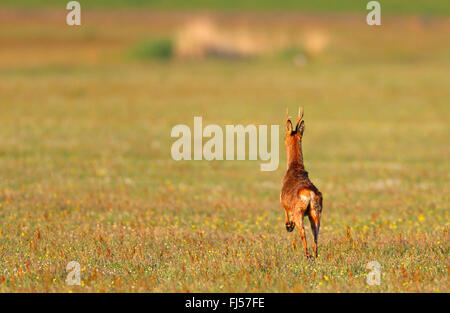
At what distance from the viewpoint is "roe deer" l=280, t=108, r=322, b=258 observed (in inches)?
395

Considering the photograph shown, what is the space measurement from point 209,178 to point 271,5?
250 ft

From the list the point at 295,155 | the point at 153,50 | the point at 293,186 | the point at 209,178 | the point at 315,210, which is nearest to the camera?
the point at 315,210

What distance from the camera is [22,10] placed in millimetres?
81625

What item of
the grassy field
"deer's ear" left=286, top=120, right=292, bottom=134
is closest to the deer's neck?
"deer's ear" left=286, top=120, right=292, bottom=134

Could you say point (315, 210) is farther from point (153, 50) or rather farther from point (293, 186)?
point (153, 50)

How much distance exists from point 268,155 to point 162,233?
12.8 metres

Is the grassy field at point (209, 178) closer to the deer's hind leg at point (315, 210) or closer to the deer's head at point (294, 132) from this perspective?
the deer's hind leg at point (315, 210)

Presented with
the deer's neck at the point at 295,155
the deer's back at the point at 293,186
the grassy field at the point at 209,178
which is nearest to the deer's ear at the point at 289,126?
the deer's neck at the point at 295,155

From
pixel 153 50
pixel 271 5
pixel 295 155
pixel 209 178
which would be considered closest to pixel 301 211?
pixel 295 155

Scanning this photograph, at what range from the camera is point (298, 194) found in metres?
10.1

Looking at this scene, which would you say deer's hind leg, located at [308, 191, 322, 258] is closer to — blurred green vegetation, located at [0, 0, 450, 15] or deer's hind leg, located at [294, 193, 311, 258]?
deer's hind leg, located at [294, 193, 311, 258]

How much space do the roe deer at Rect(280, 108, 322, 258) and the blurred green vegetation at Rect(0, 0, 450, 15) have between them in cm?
7976
